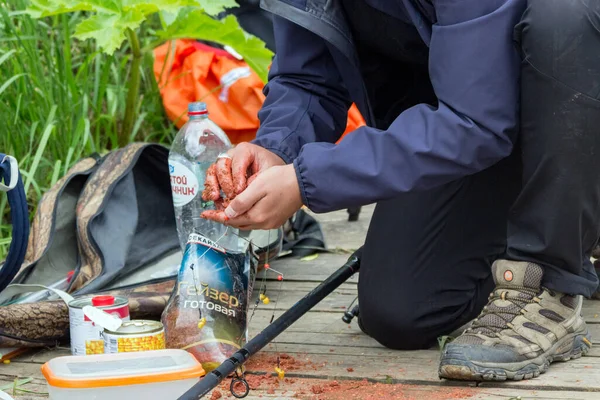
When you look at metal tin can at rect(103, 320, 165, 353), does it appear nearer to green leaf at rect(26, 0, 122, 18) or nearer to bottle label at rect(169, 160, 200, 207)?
bottle label at rect(169, 160, 200, 207)

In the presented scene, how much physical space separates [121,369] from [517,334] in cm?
90

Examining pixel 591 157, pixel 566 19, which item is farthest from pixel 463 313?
pixel 566 19

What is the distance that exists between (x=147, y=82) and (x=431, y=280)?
2.70 metres

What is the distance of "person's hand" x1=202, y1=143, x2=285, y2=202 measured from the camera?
2.09 metres

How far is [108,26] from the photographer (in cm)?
345

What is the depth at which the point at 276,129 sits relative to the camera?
2328 millimetres

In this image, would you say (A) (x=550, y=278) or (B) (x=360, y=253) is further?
(B) (x=360, y=253)

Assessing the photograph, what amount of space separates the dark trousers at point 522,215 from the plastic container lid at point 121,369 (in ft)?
2.17

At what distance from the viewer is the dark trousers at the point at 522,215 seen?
2.00 meters

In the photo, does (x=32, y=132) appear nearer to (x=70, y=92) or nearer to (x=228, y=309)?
(x=70, y=92)

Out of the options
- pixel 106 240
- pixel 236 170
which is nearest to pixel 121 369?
pixel 236 170

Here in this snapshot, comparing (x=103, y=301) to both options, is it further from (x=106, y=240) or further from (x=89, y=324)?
(x=106, y=240)

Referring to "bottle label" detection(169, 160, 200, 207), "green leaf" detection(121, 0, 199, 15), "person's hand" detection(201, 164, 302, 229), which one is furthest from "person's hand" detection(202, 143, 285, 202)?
"green leaf" detection(121, 0, 199, 15)

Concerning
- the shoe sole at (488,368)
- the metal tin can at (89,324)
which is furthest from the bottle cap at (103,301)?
the shoe sole at (488,368)
